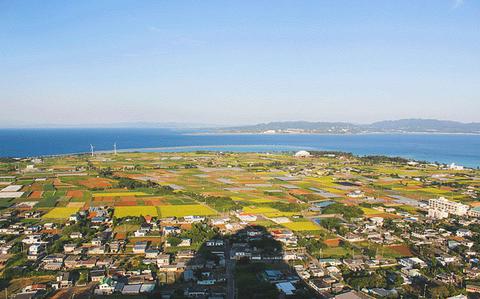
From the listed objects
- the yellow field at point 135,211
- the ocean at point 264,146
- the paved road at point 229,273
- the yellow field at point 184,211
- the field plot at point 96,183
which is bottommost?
the ocean at point 264,146

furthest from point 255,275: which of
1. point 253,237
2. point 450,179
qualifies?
point 450,179

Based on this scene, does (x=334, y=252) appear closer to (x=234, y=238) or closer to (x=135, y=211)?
(x=234, y=238)

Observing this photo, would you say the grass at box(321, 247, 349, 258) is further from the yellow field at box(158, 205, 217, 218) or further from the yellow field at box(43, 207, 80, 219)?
the yellow field at box(43, 207, 80, 219)

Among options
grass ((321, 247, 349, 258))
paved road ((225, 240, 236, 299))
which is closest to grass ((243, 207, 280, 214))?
paved road ((225, 240, 236, 299))

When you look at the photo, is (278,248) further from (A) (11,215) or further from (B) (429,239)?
(A) (11,215)

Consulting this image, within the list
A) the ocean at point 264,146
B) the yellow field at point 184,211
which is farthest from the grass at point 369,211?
the ocean at point 264,146

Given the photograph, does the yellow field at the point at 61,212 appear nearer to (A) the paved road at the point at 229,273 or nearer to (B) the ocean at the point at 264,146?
(A) the paved road at the point at 229,273
